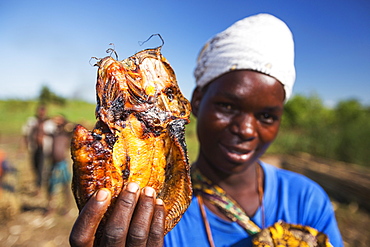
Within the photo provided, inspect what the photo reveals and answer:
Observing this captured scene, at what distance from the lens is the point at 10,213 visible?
7.20m

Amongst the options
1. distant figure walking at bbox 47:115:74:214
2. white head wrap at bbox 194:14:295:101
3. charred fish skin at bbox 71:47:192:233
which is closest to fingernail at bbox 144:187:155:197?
charred fish skin at bbox 71:47:192:233

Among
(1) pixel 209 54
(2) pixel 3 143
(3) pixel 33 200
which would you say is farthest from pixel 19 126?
(1) pixel 209 54

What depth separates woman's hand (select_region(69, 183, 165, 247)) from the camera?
3.56 feet

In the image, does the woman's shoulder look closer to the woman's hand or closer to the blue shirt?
the blue shirt

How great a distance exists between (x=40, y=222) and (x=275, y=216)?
7095 mm

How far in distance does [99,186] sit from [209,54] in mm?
1258

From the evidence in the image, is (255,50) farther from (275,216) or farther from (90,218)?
(90,218)

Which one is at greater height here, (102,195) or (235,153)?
(235,153)

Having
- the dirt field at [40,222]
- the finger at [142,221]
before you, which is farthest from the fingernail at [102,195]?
the dirt field at [40,222]

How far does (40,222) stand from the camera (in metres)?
7.15

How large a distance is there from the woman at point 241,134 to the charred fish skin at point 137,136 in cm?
53

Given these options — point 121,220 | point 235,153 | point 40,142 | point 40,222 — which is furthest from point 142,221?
point 40,142

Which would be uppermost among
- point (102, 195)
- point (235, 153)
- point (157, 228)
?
point (235, 153)

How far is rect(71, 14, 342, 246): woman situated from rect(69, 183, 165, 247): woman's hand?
30.7 inches
